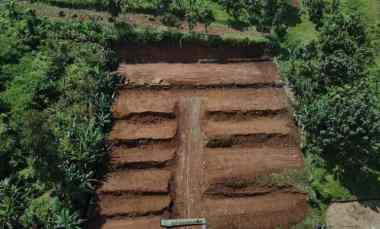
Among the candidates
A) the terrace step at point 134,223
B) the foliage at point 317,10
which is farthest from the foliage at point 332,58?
the terrace step at point 134,223

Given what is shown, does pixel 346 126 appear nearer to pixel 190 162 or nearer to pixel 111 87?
pixel 190 162

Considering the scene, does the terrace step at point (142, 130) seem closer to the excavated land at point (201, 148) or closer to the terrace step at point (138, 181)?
the excavated land at point (201, 148)

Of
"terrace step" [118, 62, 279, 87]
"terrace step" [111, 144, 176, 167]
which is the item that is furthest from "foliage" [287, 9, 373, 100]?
"terrace step" [111, 144, 176, 167]

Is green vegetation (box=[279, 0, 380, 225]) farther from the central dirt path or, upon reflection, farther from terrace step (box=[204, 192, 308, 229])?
the central dirt path

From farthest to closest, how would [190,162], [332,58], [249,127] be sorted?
[332,58] < [249,127] < [190,162]

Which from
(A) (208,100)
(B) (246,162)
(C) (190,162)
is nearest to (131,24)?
(A) (208,100)

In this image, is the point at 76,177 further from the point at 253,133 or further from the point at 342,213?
the point at 342,213
